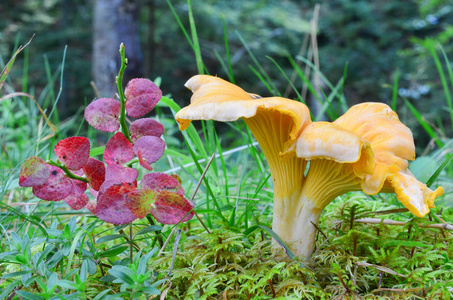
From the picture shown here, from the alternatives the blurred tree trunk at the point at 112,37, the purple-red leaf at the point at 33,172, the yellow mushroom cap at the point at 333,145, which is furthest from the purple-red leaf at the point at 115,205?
the blurred tree trunk at the point at 112,37

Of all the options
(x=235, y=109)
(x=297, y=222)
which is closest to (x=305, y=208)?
(x=297, y=222)

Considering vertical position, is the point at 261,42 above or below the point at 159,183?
below

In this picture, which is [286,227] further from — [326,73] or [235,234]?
[326,73]

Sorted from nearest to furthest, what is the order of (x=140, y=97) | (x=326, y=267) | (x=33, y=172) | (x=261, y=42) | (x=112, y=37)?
(x=33, y=172) → (x=140, y=97) → (x=326, y=267) → (x=112, y=37) → (x=261, y=42)

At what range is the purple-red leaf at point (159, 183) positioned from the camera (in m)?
0.82

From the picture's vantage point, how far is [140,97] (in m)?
0.88

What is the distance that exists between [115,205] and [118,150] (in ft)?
0.45

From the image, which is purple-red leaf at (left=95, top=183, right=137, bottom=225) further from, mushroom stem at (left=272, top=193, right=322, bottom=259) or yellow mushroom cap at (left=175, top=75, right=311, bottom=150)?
mushroom stem at (left=272, top=193, right=322, bottom=259)

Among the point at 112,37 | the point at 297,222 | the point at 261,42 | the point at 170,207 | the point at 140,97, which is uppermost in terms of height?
the point at 140,97

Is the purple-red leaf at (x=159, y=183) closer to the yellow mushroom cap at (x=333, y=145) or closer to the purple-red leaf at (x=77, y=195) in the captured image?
the purple-red leaf at (x=77, y=195)

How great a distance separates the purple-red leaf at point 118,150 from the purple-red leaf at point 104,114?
0.11 feet

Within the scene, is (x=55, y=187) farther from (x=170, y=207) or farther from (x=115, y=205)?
(x=170, y=207)

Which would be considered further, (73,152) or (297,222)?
(297,222)

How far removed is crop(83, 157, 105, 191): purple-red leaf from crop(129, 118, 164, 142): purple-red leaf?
11 centimetres
